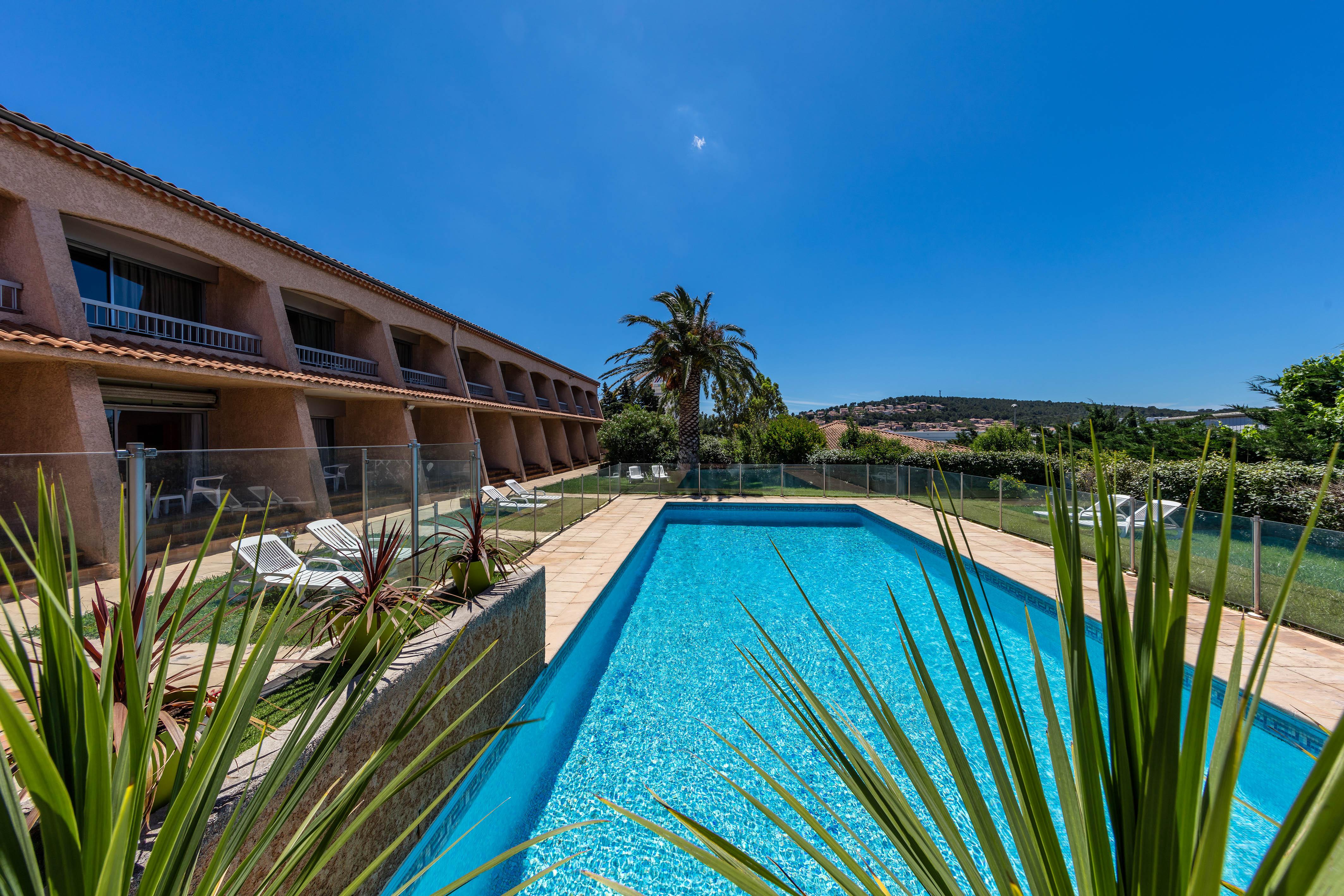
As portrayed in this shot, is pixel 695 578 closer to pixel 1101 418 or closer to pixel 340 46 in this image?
pixel 340 46

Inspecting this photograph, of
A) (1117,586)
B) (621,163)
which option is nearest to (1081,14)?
(621,163)

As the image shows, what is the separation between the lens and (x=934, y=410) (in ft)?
273

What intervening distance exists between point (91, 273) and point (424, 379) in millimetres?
8585

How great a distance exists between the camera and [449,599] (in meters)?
4.24

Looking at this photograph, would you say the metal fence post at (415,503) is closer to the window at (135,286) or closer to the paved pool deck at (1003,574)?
the paved pool deck at (1003,574)

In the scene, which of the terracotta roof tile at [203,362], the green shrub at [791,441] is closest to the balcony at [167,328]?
the terracotta roof tile at [203,362]

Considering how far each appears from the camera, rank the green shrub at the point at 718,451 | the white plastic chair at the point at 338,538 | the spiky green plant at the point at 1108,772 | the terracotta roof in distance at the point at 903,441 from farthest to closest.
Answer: the terracotta roof in distance at the point at 903,441, the green shrub at the point at 718,451, the white plastic chair at the point at 338,538, the spiky green plant at the point at 1108,772

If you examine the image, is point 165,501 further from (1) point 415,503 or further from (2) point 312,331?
(2) point 312,331

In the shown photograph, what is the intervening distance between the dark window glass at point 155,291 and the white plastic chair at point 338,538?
8.95 metres

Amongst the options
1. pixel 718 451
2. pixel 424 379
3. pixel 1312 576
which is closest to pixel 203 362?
pixel 424 379

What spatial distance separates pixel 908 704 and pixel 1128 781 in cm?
493

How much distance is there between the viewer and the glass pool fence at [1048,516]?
556 cm

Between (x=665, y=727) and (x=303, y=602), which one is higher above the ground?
(x=303, y=602)

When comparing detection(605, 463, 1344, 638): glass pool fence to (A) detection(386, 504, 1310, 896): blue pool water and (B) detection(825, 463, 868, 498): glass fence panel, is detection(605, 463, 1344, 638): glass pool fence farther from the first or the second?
(A) detection(386, 504, 1310, 896): blue pool water
